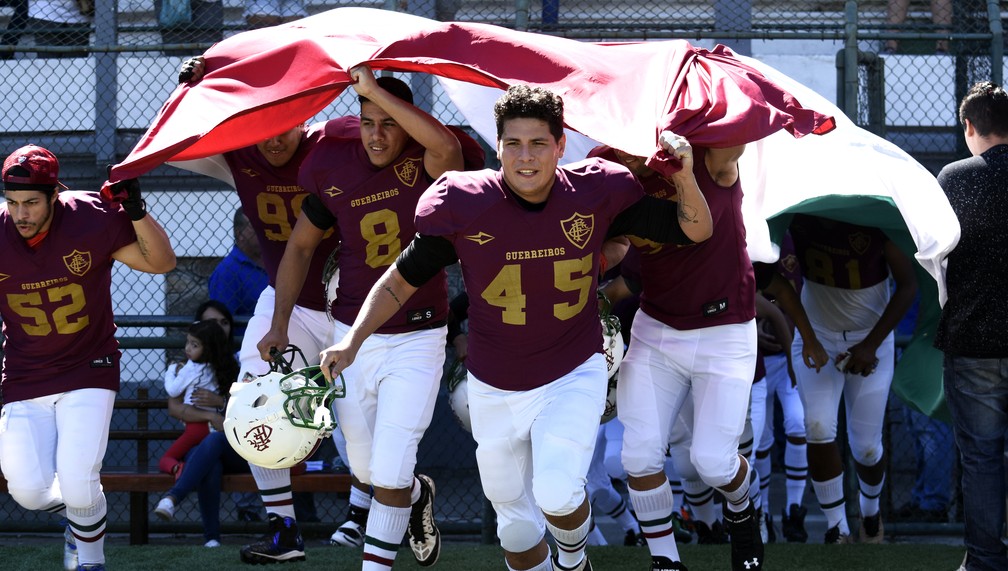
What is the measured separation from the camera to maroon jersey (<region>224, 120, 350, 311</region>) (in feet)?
18.8

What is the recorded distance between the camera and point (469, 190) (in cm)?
448

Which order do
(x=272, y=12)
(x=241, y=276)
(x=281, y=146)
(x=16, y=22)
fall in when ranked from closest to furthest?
(x=281, y=146), (x=241, y=276), (x=272, y=12), (x=16, y=22)

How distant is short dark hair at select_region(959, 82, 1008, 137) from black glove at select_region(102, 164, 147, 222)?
12.1 ft

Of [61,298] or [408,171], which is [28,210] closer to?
[61,298]

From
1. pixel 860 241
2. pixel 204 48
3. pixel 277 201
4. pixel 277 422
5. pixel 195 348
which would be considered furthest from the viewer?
pixel 204 48

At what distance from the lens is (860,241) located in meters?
6.50

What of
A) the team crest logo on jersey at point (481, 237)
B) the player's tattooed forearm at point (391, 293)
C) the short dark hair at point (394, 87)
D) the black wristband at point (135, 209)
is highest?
the short dark hair at point (394, 87)

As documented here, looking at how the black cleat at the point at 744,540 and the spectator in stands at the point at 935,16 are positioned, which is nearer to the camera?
the black cleat at the point at 744,540

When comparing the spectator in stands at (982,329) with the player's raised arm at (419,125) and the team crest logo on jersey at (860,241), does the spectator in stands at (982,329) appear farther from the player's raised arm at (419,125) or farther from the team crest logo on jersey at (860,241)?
the player's raised arm at (419,125)

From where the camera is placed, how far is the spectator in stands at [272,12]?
300 inches

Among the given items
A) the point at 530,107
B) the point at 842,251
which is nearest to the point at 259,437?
the point at 530,107

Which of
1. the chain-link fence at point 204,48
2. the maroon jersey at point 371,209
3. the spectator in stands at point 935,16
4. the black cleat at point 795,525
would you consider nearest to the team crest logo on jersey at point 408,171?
the maroon jersey at point 371,209

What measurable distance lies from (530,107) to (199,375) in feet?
10.7

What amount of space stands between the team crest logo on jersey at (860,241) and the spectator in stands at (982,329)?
1.14m
